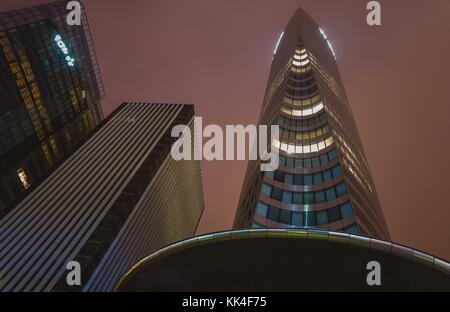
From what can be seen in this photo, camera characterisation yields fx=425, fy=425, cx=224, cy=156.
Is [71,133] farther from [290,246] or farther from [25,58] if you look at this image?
[290,246]

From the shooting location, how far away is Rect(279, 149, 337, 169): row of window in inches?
2297

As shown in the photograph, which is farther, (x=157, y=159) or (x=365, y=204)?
(x=157, y=159)

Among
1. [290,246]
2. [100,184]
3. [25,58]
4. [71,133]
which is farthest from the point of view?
[71,133]

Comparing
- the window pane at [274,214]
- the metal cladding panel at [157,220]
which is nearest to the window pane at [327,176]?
the window pane at [274,214]

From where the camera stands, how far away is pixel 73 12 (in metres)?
126

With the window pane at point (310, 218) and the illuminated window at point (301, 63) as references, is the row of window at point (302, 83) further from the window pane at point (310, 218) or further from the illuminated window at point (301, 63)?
the window pane at point (310, 218)

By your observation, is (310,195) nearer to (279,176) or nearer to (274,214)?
(274,214)

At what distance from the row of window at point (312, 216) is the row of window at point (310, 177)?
5.40 m

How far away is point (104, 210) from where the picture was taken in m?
85.6

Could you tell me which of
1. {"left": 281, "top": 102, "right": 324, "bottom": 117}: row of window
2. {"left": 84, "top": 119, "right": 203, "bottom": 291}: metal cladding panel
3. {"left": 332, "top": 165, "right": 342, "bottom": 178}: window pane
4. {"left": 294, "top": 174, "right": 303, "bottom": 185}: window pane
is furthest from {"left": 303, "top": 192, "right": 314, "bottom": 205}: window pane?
{"left": 281, "top": 102, "right": 324, "bottom": 117}: row of window

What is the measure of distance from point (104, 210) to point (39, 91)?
2010 inches

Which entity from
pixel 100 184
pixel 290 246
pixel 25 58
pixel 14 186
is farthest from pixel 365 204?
pixel 25 58
